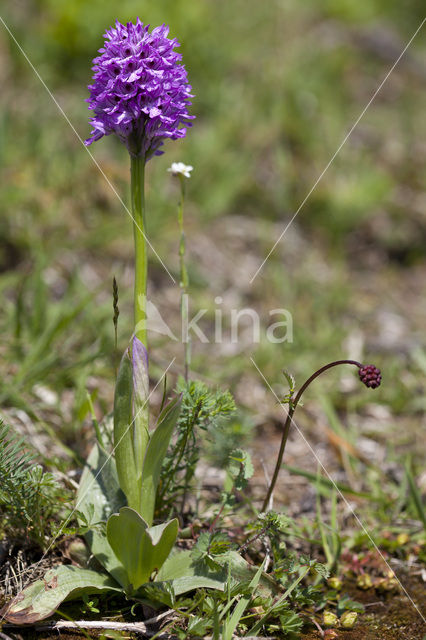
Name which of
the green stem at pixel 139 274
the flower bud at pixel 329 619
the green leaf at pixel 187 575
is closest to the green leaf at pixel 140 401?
the green stem at pixel 139 274

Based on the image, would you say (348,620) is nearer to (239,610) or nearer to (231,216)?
(239,610)

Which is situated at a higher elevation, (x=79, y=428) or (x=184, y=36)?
(x=184, y=36)

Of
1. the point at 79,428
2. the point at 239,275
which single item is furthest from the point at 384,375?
the point at 79,428

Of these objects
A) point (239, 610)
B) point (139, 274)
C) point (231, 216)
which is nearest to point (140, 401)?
point (139, 274)

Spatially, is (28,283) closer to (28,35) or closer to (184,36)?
(28,35)

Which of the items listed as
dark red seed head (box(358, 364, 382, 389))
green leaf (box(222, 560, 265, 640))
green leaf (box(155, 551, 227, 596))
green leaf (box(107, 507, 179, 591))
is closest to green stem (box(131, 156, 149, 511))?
green leaf (box(107, 507, 179, 591))

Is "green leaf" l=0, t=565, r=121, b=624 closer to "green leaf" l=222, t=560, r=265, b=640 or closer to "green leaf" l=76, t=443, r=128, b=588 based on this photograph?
"green leaf" l=76, t=443, r=128, b=588
